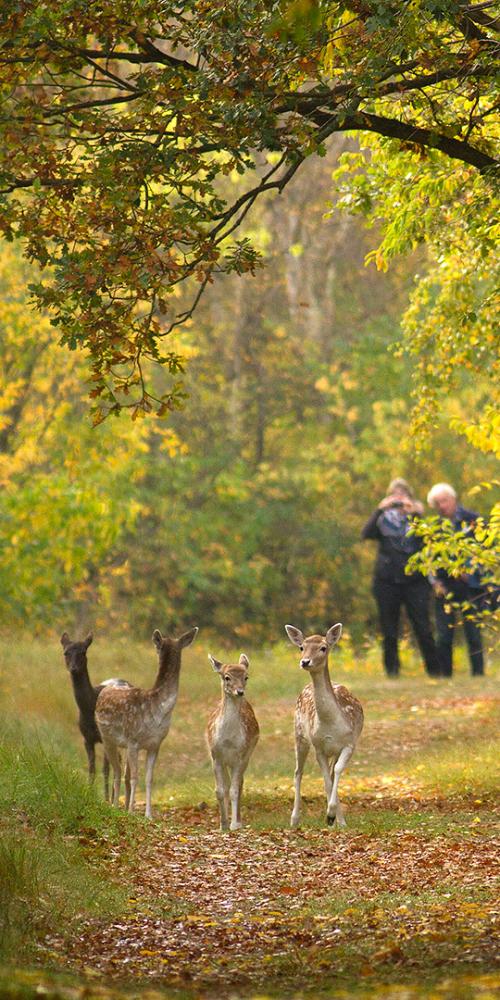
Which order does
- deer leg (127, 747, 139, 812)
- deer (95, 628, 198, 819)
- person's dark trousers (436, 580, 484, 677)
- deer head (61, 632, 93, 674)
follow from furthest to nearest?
1. person's dark trousers (436, 580, 484, 677)
2. deer head (61, 632, 93, 674)
3. deer (95, 628, 198, 819)
4. deer leg (127, 747, 139, 812)

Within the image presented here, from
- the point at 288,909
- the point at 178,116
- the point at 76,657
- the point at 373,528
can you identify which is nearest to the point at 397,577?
the point at 373,528

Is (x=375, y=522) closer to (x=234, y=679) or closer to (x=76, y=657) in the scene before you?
(x=76, y=657)

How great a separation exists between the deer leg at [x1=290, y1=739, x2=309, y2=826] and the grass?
7.2 inches

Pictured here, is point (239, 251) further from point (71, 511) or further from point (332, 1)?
point (71, 511)

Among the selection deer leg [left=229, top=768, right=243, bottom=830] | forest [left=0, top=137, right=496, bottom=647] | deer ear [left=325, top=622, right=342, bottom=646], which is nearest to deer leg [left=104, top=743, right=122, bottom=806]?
deer leg [left=229, top=768, right=243, bottom=830]

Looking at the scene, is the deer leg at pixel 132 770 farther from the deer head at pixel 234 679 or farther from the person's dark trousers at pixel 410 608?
the person's dark trousers at pixel 410 608

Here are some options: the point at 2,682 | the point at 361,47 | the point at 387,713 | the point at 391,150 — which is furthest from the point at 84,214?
the point at 387,713

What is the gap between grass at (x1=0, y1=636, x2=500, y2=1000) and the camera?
22.4 ft

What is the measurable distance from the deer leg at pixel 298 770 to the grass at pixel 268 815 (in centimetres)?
18

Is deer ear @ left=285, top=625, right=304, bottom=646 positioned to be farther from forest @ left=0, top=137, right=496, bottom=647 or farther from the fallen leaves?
forest @ left=0, top=137, right=496, bottom=647

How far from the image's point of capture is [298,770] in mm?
11773

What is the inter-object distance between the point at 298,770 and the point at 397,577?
11443 millimetres

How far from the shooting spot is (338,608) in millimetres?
34562

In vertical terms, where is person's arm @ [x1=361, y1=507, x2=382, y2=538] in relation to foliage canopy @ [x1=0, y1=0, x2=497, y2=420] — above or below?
above
